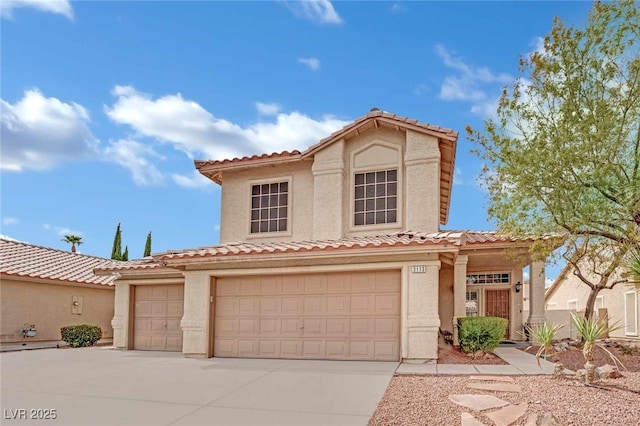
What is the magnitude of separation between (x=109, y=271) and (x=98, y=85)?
6.55 metres

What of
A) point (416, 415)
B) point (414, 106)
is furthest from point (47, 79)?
point (416, 415)

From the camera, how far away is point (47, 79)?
1474cm

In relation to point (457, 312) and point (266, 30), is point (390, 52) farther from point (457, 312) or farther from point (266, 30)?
point (457, 312)

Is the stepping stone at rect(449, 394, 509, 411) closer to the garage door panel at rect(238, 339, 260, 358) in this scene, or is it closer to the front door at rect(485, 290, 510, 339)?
the garage door panel at rect(238, 339, 260, 358)

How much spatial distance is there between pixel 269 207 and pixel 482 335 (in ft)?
26.9

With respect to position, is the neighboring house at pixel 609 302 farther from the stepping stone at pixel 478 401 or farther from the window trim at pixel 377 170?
the stepping stone at pixel 478 401

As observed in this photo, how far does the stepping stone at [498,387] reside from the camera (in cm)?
890

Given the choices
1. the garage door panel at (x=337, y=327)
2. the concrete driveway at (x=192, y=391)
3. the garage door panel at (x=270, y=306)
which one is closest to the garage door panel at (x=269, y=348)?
the concrete driveway at (x=192, y=391)

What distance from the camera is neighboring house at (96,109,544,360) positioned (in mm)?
13094

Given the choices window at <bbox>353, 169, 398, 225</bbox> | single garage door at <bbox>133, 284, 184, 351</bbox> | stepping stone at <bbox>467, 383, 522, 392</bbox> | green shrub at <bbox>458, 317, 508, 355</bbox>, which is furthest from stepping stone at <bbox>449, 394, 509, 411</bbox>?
single garage door at <bbox>133, 284, 184, 351</bbox>

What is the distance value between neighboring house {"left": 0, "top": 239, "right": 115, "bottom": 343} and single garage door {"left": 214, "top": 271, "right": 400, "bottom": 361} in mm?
10410

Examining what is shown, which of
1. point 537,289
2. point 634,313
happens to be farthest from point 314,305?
point 634,313

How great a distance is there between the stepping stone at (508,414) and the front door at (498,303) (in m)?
13.1

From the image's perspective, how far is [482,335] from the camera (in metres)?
13.4
